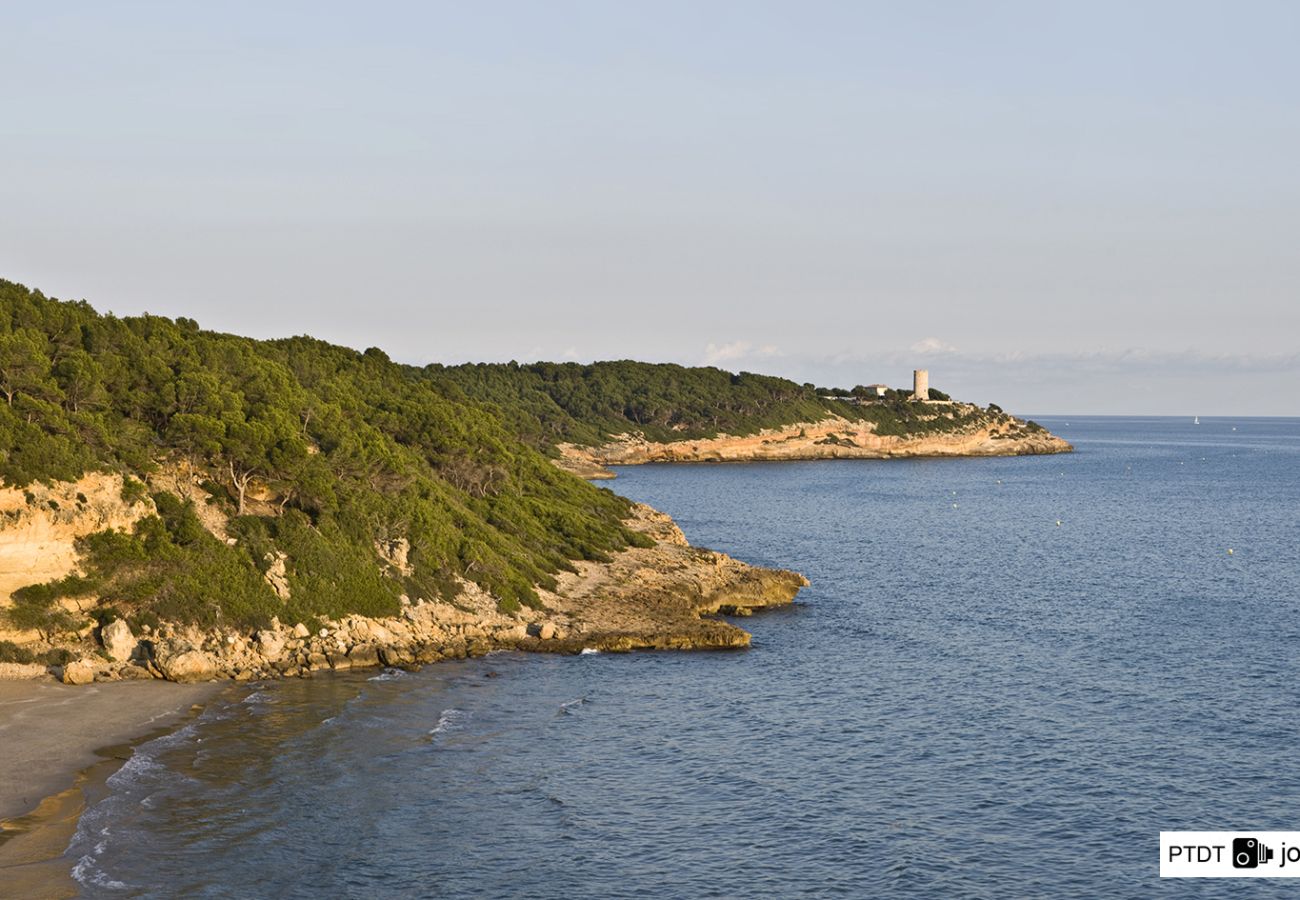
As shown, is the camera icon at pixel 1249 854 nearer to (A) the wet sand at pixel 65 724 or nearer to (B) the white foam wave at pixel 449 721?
(B) the white foam wave at pixel 449 721

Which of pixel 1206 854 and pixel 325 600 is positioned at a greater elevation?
pixel 325 600

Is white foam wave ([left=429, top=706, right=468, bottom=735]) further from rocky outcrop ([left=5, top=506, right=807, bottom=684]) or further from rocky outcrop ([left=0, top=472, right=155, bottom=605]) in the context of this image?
rocky outcrop ([left=0, top=472, right=155, bottom=605])

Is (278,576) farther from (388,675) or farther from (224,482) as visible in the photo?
(388,675)

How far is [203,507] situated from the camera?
5997 centimetres

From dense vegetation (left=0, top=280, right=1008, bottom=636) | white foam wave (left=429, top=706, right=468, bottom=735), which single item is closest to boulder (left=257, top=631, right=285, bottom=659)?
dense vegetation (left=0, top=280, right=1008, bottom=636)

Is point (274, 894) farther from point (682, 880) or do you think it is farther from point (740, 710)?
point (740, 710)

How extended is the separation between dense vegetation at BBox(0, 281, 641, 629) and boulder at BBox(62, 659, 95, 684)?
3.02 metres

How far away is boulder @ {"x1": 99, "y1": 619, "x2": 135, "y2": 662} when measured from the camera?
5197 centimetres

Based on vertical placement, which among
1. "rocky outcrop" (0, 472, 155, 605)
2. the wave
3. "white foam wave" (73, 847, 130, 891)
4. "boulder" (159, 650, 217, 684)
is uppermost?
"rocky outcrop" (0, 472, 155, 605)

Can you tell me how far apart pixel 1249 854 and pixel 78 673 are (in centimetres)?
4301

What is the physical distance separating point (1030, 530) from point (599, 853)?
94.0 metres

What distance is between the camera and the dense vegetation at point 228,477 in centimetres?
5412

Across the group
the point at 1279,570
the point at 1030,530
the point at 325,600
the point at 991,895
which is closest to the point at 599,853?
the point at 991,895

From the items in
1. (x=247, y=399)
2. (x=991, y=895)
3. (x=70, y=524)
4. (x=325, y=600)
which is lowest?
(x=991, y=895)
